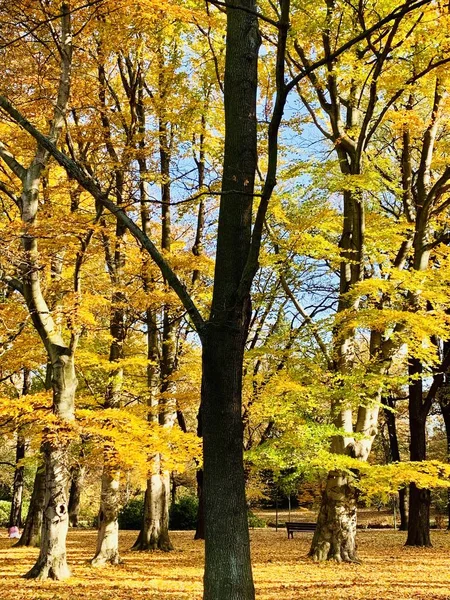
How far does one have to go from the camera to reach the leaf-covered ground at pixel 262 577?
798 centimetres

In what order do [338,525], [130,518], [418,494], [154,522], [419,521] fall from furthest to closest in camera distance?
[130,518]
[418,494]
[419,521]
[154,522]
[338,525]

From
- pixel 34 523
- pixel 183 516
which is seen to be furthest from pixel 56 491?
pixel 183 516

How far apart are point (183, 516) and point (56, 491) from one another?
55.8 feet

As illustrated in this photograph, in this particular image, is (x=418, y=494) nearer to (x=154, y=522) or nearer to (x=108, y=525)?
(x=154, y=522)

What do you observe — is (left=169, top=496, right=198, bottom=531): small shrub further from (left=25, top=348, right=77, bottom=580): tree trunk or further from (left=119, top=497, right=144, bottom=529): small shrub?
(left=25, top=348, right=77, bottom=580): tree trunk

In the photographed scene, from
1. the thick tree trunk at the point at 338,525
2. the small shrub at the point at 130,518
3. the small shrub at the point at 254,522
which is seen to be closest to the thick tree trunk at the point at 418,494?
the thick tree trunk at the point at 338,525

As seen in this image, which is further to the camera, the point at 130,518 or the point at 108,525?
the point at 130,518

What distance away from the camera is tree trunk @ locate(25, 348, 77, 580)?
9.16 m

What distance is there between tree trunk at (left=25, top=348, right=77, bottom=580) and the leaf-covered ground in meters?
0.34

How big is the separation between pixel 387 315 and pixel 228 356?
634 centimetres

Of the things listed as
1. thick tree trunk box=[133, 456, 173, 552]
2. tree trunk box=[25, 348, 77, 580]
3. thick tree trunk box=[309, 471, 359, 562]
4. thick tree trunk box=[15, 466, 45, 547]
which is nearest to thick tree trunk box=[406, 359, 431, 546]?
thick tree trunk box=[309, 471, 359, 562]

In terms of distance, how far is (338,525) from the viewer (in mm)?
11648

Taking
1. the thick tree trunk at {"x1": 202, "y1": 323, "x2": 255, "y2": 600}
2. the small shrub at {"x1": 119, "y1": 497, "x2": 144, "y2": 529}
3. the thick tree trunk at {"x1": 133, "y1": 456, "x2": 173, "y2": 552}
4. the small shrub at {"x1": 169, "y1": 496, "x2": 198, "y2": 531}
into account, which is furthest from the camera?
the small shrub at {"x1": 119, "y1": 497, "x2": 144, "y2": 529}

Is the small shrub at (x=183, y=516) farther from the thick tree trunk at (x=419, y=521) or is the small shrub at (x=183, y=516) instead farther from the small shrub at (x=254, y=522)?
the thick tree trunk at (x=419, y=521)
